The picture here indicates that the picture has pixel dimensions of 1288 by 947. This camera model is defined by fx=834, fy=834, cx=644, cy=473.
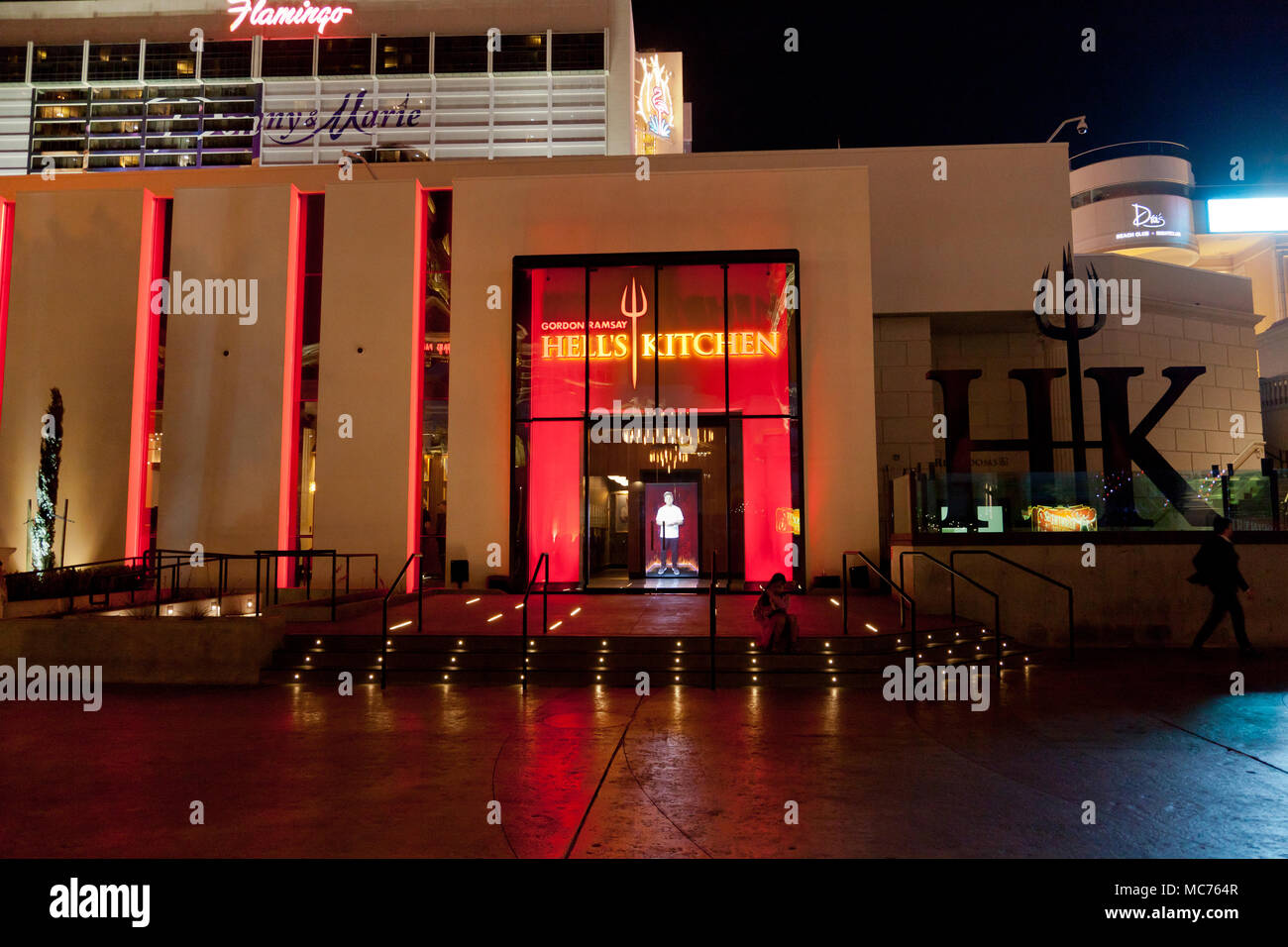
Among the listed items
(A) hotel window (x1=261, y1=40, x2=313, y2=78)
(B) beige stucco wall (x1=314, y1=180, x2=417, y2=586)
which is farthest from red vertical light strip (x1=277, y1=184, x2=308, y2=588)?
(A) hotel window (x1=261, y1=40, x2=313, y2=78)

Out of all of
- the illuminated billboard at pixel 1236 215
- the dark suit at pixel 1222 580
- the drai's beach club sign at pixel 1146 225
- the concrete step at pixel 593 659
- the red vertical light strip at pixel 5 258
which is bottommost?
the concrete step at pixel 593 659

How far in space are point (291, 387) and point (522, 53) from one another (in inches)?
774

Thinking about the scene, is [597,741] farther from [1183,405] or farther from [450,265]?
[1183,405]

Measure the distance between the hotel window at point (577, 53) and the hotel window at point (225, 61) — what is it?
11.9m

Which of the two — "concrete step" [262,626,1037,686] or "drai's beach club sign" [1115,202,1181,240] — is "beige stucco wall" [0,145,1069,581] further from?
"drai's beach club sign" [1115,202,1181,240]

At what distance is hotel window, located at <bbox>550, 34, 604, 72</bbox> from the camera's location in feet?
101

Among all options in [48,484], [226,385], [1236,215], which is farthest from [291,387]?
[1236,215]

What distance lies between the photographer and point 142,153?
3169 centimetres

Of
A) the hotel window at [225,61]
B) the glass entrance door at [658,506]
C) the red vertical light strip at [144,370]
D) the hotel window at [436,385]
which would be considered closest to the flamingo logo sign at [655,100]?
the hotel window at [225,61]

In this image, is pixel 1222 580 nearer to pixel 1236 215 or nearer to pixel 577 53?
pixel 577 53

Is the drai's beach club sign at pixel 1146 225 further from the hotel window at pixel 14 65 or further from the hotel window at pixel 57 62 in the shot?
the hotel window at pixel 14 65

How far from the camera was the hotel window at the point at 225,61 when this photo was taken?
31891mm

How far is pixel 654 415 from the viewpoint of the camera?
657 inches

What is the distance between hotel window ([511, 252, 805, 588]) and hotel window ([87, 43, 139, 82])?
2510 cm
